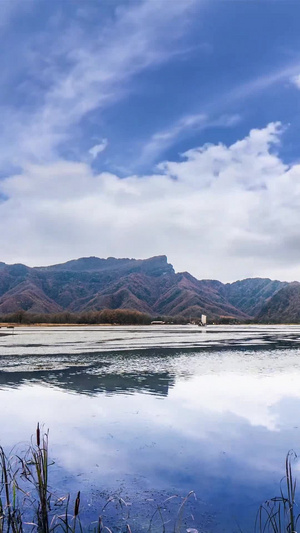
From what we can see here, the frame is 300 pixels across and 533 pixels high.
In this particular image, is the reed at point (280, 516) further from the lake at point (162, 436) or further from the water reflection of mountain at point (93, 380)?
the water reflection of mountain at point (93, 380)

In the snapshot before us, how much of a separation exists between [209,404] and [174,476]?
8.65m

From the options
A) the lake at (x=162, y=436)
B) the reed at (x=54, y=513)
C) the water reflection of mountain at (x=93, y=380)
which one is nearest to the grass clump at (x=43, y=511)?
the reed at (x=54, y=513)

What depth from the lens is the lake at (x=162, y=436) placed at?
9281 mm

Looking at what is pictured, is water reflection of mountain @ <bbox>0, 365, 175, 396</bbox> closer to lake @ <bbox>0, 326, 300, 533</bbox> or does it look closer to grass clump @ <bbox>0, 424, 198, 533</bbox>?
lake @ <bbox>0, 326, 300, 533</bbox>

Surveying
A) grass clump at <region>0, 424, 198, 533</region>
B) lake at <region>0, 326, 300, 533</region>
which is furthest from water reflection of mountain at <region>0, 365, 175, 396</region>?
grass clump at <region>0, 424, 198, 533</region>

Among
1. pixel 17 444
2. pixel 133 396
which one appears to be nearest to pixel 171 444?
pixel 17 444

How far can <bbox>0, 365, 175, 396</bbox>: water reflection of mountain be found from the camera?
22.6m

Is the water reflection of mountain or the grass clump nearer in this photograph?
the grass clump

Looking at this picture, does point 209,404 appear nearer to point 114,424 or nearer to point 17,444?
point 114,424

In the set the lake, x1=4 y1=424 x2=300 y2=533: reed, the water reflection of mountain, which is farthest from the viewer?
the water reflection of mountain

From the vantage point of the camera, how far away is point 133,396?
20.5m

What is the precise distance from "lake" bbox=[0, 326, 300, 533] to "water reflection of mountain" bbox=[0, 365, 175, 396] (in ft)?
0.20

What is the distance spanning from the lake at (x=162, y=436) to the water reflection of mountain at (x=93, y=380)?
6 centimetres

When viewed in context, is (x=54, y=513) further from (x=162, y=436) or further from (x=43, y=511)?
(x=162, y=436)
